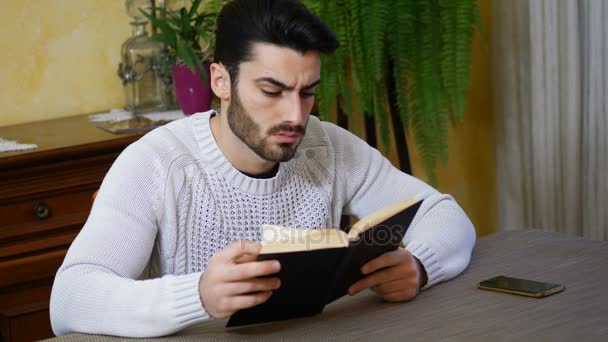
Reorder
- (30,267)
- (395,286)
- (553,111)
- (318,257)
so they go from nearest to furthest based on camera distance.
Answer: (318,257)
(395,286)
(30,267)
(553,111)

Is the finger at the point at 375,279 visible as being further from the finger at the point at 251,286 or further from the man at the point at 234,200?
the finger at the point at 251,286

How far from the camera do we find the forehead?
1.67m

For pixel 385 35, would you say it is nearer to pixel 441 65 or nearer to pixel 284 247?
pixel 441 65

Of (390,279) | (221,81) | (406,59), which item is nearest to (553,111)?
(406,59)

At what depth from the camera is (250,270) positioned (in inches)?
52.2

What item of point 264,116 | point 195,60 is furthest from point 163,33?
point 264,116

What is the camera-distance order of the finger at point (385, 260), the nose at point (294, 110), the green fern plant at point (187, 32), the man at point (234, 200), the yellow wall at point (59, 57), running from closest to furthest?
the man at point (234, 200) → the finger at point (385, 260) → the nose at point (294, 110) → the green fern plant at point (187, 32) → the yellow wall at point (59, 57)

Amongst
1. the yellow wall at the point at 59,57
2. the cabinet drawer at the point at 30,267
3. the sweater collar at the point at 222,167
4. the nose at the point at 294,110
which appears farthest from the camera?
the yellow wall at the point at 59,57

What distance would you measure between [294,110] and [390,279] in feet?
1.22

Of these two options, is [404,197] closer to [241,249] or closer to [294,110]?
[294,110]

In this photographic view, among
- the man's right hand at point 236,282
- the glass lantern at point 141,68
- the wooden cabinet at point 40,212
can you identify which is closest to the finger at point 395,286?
the man's right hand at point 236,282

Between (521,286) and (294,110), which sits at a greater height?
(294,110)

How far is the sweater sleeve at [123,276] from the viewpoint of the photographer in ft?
4.56

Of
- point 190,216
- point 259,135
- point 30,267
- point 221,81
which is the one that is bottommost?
point 30,267
